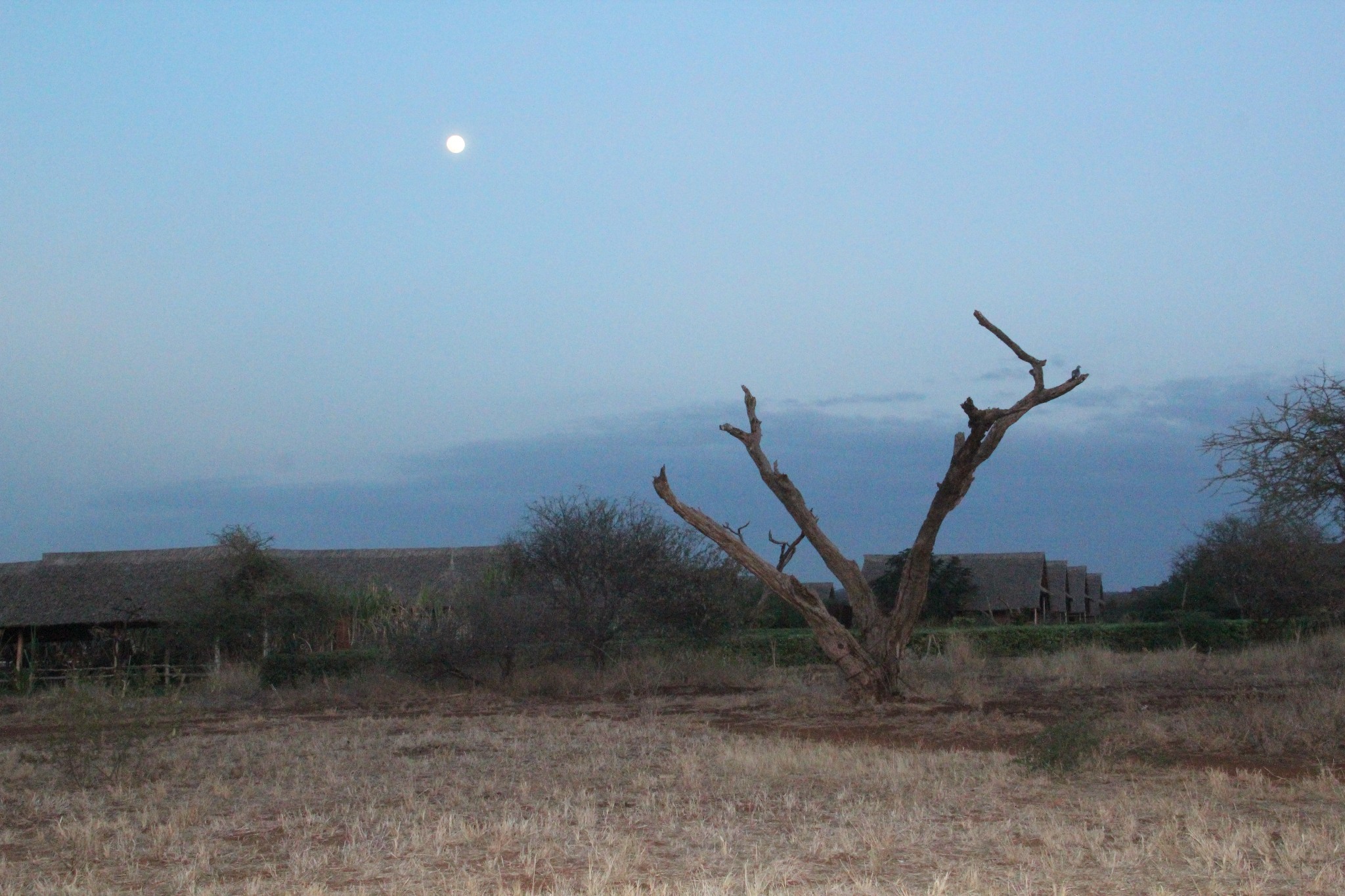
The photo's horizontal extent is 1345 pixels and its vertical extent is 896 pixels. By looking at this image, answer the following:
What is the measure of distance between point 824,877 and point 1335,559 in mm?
34652

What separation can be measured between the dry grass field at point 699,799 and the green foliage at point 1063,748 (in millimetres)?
83

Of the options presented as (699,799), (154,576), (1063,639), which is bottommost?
(1063,639)

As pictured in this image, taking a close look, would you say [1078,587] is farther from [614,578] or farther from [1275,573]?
[614,578]

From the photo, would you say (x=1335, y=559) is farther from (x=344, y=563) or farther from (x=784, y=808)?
(x=784, y=808)

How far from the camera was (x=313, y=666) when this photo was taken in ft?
79.1

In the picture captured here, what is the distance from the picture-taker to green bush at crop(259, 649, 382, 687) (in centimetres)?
2400

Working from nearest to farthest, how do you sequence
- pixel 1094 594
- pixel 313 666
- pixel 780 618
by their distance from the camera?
pixel 313 666 → pixel 780 618 → pixel 1094 594

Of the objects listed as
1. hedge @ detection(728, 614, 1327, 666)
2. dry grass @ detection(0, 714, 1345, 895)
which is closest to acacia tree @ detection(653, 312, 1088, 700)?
dry grass @ detection(0, 714, 1345, 895)

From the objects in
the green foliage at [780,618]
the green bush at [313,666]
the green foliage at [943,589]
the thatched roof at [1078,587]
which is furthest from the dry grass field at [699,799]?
the thatched roof at [1078,587]

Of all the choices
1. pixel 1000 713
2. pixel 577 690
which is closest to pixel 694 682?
pixel 577 690

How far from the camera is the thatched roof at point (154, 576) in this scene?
1213 inches

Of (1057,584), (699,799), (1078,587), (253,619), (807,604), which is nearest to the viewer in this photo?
(699,799)

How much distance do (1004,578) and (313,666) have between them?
32003 millimetres

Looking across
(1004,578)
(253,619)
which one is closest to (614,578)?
(253,619)
